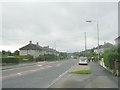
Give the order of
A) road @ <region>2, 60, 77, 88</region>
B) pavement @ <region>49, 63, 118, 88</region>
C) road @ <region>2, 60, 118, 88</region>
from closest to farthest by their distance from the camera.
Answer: pavement @ <region>49, 63, 118, 88</region>
road @ <region>2, 60, 118, 88</region>
road @ <region>2, 60, 77, 88</region>

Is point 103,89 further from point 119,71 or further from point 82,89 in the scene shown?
point 119,71

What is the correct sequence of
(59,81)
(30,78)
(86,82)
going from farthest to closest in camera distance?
(30,78) < (59,81) < (86,82)

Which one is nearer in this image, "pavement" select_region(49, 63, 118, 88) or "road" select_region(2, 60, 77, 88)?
"pavement" select_region(49, 63, 118, 88)

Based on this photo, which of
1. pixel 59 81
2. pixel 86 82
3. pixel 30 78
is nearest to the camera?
pixel 86 82

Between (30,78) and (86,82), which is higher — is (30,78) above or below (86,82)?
below

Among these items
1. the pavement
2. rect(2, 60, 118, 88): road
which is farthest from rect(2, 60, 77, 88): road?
the pavement

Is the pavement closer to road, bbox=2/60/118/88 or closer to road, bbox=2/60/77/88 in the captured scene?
road, bbox=2/60/118/88

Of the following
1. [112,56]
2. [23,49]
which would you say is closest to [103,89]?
[112,56]

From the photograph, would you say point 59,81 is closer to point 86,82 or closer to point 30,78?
point 86,82

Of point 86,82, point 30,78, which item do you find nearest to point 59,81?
point 86,82

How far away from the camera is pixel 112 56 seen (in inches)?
1057

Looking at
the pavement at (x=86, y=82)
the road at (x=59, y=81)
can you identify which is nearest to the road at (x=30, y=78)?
the road at (x=59, y=81)

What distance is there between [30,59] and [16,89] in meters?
74.1

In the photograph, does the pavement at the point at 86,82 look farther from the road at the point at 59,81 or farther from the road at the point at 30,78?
the road at the point at 30,78
